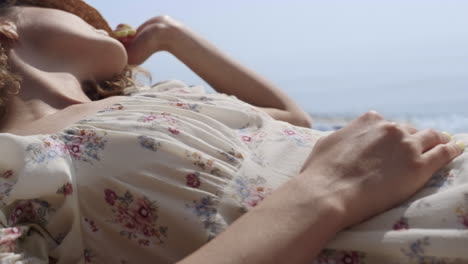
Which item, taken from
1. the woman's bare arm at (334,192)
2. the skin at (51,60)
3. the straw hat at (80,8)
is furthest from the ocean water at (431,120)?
the woman's bare arm at (334,192)

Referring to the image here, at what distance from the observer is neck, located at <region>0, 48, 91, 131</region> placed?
1.04 meters

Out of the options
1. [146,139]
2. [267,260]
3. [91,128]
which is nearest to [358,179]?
[267,260]

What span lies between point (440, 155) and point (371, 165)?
0.37ft

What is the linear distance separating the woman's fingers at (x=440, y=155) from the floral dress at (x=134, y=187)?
1 cm

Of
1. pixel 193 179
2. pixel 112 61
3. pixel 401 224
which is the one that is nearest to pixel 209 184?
pixel 193 179

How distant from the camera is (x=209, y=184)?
79cm

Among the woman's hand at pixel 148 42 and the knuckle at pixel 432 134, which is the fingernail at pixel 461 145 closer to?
the knuckle at pixel 432 134

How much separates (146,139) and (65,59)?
1.33 feet

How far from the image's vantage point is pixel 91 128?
34.7 inches

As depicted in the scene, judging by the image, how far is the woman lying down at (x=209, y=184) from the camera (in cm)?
67

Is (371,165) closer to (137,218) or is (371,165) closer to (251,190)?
(251,190)

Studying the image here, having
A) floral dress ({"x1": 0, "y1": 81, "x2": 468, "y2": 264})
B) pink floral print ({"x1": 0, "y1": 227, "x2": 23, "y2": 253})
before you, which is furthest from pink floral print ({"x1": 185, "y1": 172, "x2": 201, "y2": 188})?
pink floral print ({"x1": 0, "y1": 227, "x2": 23, "y2": 253})

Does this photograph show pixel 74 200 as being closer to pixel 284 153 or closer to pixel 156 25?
pixel 284 153

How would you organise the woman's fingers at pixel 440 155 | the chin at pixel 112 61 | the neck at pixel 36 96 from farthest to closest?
the chin at pixel 112 61 → the neck at pixel 36 96 → the woman's fingers at pixel 440 155
